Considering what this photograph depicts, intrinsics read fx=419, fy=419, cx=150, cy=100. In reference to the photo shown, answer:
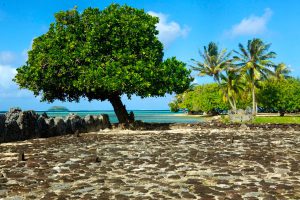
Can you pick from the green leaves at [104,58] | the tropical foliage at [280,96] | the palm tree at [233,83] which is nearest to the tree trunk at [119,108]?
the green leaves at [104,58]

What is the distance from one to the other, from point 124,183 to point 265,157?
5965 mm

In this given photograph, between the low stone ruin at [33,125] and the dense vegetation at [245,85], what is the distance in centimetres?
1447

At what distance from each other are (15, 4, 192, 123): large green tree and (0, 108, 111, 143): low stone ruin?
3.09 m

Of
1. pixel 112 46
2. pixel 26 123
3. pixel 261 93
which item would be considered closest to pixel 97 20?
pixel 112 46

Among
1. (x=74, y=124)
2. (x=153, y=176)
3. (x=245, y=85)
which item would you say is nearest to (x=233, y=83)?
(x=245, y=85)

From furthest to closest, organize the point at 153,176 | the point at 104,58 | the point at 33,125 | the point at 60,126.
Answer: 1. the point at 104,58
2. the point at 60,126
3. the point at 33,125
4. the point at 153,176

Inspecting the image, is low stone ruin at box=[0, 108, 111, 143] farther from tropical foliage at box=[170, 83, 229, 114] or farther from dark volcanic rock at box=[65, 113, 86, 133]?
tropical foliage at box=[170, 83, 229, 114]

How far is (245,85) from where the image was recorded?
251ft

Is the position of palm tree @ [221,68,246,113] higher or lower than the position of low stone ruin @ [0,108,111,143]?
higher

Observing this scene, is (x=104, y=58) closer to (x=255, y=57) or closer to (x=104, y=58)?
(x=104, y=58)

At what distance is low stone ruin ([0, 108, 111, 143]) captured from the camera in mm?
21984

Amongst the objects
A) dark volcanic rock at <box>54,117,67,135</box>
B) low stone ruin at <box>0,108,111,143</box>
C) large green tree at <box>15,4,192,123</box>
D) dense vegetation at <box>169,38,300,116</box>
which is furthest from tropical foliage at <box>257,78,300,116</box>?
dark volcanic rock at <box>54,117,67,135</box>

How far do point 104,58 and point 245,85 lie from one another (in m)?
49.4

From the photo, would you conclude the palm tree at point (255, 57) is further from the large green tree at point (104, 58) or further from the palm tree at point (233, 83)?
the large green tree at point (104, 58)
